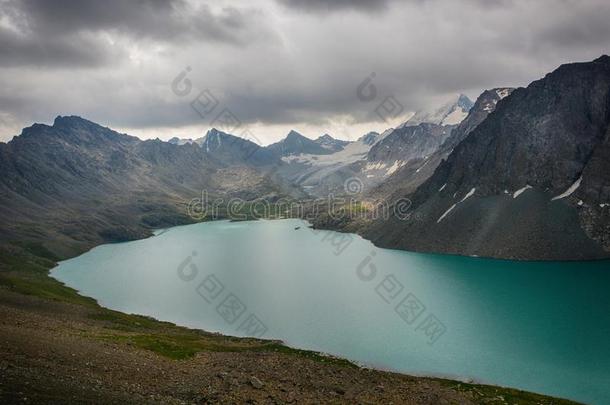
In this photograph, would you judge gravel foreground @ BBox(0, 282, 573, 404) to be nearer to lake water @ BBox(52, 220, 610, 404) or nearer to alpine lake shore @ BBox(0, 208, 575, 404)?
alpine lake shore @ BBox(0, 208, 575, 404)

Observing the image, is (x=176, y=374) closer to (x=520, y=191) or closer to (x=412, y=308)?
(x=412, y=308)

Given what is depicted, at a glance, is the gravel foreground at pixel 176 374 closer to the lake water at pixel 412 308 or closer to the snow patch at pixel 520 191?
the lake water at pixel 412 308

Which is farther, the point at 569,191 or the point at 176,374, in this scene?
the point at 569,191

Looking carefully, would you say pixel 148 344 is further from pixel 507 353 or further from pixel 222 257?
pixel 222 257

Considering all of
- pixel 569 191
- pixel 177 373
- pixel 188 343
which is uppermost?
pixel 569 191

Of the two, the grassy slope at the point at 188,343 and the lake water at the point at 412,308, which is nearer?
the grassy slope at the point at 188,343

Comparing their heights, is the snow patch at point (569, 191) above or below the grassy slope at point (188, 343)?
above

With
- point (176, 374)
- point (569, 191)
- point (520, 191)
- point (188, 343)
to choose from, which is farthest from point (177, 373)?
point (520, 191)

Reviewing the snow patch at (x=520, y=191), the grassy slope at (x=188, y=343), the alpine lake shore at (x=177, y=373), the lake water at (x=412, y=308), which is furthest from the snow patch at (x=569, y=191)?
the grassy slope at (x=188, y=343)

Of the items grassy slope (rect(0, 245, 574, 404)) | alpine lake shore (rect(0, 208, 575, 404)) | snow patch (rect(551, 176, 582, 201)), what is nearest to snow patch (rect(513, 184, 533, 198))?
snow patch (rect(551, 176, 582, 201))
